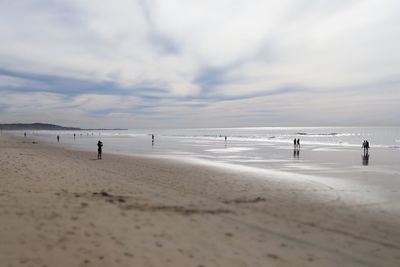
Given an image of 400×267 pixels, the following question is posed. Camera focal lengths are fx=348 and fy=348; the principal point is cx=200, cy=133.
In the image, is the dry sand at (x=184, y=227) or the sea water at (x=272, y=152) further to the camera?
the sea water at (x=272, y=152)

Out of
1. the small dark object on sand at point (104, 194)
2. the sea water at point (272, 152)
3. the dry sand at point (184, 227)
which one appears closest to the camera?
the dry sand at point (184, 227)

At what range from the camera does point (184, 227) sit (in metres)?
9.27

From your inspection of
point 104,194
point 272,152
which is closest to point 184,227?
point 104,194

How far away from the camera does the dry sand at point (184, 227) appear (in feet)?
23.5

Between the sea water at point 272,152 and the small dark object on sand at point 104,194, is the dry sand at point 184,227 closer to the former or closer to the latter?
the small dark object on sand at point 104,194

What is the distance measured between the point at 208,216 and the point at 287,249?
124 inches

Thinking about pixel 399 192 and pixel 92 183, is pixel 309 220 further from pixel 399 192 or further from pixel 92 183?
pixel 92 183

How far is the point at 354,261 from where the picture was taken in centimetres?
745

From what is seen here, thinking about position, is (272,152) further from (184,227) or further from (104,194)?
(184,227)

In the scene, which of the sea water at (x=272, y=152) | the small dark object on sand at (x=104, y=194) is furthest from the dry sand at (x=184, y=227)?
the sea water at (x=272, y=152)

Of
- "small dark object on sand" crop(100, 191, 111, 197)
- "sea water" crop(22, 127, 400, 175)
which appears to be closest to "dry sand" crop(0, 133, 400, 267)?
"small dark object on sand" crop(100, 191, 111, 197)

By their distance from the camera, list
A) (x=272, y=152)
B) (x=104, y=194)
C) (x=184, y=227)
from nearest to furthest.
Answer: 1. (x=184, y=227)
2. (x=104, y=194)
3. (x=272, y=152)

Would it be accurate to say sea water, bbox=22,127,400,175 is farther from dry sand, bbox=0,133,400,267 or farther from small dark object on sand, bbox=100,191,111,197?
small dark object on sand, bbox=100,191,111,197

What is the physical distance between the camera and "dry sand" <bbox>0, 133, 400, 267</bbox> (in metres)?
7.16
